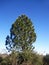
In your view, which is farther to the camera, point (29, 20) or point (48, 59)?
point (29, 20)

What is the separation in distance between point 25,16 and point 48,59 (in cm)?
863

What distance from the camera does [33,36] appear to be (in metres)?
28.7

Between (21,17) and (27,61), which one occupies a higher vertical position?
(21,17)

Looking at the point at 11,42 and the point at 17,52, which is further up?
the point at 11,42

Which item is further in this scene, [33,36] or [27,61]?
[33,36]

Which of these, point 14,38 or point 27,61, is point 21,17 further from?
point 27,61

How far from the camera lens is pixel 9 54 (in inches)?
1104

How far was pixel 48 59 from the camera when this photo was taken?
2661 centimetres

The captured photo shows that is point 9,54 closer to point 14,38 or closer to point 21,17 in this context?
point 14,38

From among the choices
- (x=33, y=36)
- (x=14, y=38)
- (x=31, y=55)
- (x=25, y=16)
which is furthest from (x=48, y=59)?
(x=25, y=16)

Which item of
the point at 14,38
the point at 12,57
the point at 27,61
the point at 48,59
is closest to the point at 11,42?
the point at 14,38

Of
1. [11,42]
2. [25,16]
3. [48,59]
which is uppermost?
[25,16]

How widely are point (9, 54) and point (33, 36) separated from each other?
5339 mm

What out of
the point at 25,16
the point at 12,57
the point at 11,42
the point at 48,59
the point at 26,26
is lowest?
the point at 48,59
